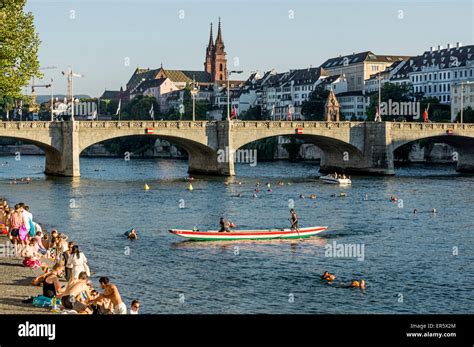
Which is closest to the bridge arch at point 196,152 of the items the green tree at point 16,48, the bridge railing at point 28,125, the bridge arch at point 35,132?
the bridge arch at point 35,132

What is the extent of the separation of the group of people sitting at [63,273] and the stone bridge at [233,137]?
56.5 m

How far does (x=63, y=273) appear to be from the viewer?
32156 millimetres

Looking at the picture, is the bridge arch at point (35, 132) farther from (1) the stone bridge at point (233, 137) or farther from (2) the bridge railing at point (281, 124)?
(2) the bridge railing at point (281, 124)

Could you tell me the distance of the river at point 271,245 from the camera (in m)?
32.5

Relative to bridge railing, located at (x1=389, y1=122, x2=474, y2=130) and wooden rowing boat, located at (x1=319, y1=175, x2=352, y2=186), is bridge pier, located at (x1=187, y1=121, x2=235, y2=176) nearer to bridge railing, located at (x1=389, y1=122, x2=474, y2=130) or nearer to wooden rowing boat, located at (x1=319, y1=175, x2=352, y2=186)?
wooden rowing boat, located at (x1=319, y1=175, x2=352, y2=186)

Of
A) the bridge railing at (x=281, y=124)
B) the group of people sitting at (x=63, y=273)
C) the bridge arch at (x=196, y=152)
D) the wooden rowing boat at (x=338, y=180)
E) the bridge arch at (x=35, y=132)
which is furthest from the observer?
the bridge railing at (x=281, y=124)

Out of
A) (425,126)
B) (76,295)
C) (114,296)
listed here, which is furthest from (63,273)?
(425,126)

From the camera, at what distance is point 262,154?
541 ft

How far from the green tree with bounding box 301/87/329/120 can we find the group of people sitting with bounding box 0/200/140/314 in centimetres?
15259

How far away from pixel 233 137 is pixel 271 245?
5765 centimetres

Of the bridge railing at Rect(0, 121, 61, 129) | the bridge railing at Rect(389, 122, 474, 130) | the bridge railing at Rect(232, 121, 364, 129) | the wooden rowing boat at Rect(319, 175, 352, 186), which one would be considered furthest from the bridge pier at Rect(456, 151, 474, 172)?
the bridge railing at Rect(0, 121, 61, 129)
